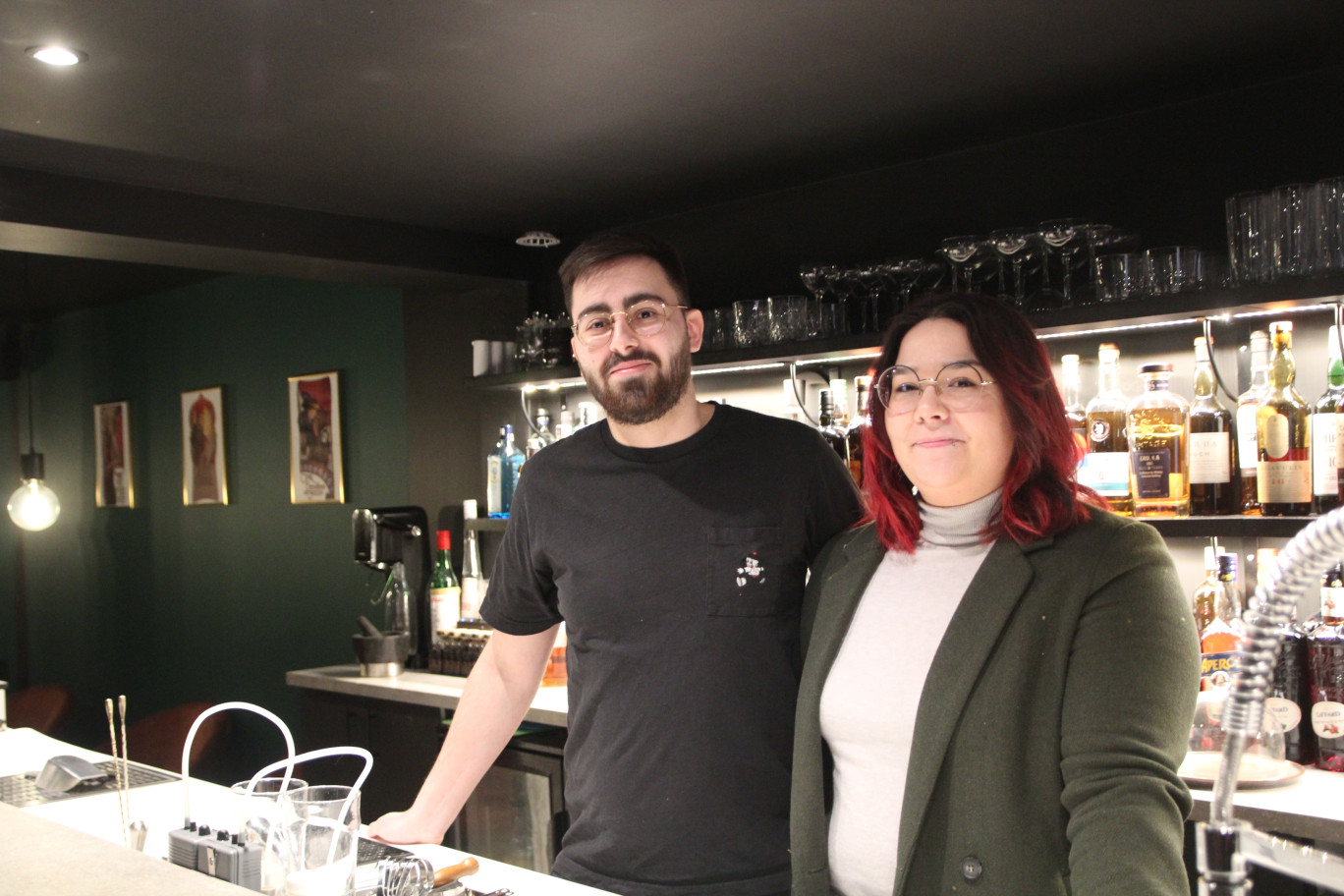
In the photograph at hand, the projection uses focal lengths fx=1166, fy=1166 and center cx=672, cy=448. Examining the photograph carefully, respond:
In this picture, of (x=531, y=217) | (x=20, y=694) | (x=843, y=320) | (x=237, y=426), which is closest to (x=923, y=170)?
(x=843, y=320)

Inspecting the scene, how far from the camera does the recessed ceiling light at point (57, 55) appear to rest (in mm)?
2535

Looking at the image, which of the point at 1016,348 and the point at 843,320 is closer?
the point at 1016,348

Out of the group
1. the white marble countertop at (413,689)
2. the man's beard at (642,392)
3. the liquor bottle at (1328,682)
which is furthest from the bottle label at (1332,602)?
the white marble countertop at (413,689)

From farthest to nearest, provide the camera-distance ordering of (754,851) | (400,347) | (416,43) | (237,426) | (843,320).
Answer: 1. (237,426)
2. (400,347)
3. (843,320)
4. (416,43)
5. (754,851)

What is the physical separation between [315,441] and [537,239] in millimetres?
1935

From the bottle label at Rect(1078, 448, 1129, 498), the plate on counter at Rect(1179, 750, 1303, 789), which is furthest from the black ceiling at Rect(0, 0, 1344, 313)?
the plate on counter at Rect(1179, 750, 1303, 789)

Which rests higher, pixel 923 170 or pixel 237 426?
pixel 923 170

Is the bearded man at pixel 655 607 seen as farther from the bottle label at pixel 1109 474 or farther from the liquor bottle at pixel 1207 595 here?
the liquor bottle at pixel 1207 595

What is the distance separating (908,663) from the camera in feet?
5.10

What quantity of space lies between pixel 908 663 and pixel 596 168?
2.45 meters

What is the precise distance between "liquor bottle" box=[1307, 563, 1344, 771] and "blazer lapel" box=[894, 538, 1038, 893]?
146 centimetres

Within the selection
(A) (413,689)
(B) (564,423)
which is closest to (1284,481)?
(B) (564,423)

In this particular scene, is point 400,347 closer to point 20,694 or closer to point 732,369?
point 732,369

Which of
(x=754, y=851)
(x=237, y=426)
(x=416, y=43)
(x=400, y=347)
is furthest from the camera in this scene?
(x=237, y=426)
